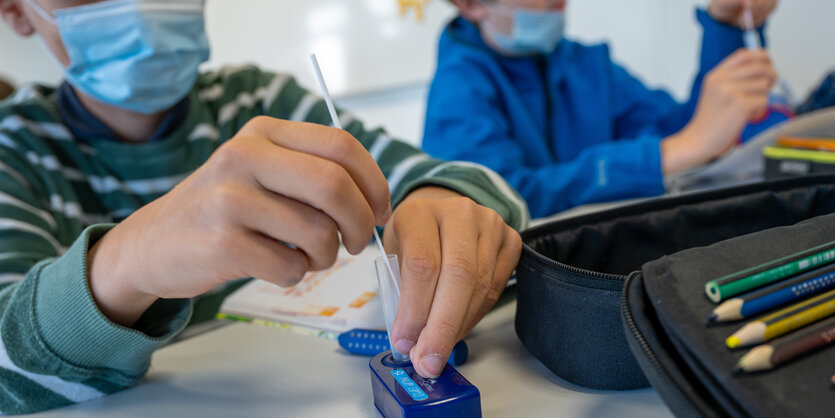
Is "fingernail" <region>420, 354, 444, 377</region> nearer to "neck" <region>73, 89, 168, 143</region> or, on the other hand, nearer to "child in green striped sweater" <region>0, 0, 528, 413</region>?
"child in green striped sweater" <region>0, 0, 528, 413</region>

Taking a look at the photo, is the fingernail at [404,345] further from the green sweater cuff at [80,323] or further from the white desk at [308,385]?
the green sweater cuff at [80,323]

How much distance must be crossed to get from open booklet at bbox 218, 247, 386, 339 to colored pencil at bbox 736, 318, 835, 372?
0.93 ft

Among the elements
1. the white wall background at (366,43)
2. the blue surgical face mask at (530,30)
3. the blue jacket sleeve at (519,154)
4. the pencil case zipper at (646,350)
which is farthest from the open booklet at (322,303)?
the white wall background at (366,43)

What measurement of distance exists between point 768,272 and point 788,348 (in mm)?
45

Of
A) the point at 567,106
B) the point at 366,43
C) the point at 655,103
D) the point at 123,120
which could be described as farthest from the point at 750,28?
the point at 366,43

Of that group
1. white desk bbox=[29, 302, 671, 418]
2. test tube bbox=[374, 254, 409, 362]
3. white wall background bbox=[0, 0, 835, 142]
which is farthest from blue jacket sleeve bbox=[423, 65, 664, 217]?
white wall background bbox=[0, 0, 835, 142]

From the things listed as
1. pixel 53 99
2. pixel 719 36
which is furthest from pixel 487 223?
pixel 719 36

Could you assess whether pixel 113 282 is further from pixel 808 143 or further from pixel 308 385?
pixel 808 143

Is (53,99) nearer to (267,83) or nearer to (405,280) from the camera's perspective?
(267,83)

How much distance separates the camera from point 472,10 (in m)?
1.10

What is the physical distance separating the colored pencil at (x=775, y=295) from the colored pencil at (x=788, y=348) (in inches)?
0.6

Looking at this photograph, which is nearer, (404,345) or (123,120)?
(404,345)

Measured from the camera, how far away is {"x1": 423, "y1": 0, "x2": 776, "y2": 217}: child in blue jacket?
847 mm

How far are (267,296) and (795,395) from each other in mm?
453
